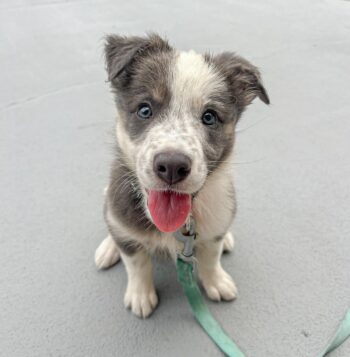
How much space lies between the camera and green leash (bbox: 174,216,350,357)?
177 cm

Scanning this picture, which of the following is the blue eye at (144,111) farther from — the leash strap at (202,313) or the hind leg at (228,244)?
the hind leg at (228,244)

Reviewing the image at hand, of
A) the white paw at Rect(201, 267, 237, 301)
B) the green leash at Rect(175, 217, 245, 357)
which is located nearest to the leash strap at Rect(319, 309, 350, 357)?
the green leash at Rect(175, 217, 245, 357)

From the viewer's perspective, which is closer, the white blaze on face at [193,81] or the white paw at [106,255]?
the white blaze on face at [193,81]

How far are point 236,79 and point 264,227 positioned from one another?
974 millimetres

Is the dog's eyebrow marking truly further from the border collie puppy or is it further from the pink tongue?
the pink tongue

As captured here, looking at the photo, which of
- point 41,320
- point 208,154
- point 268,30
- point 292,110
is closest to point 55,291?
point 41,320

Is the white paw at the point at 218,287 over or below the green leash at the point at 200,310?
below

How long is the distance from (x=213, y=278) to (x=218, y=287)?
51mm

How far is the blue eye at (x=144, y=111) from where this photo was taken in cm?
165

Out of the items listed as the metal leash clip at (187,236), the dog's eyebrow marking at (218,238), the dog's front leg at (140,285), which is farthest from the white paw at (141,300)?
the dog's eyebrow marking at (218,238)

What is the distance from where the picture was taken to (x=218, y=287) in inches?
80.5

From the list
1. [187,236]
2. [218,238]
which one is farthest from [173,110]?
[218,238]

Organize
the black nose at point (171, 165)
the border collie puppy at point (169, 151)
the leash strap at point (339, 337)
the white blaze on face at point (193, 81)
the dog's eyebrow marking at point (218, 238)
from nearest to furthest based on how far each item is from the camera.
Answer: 1. the black nose at point (171, 165)
2. the border collie puppy at point (169, 151)
3. the white blaze on face at point (193, 81)
4. the leash strap at point (339, 337)
5. the dog's eyebrow marking at point (218, 238)

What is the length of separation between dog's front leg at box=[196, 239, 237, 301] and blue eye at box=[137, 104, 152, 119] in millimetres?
723
